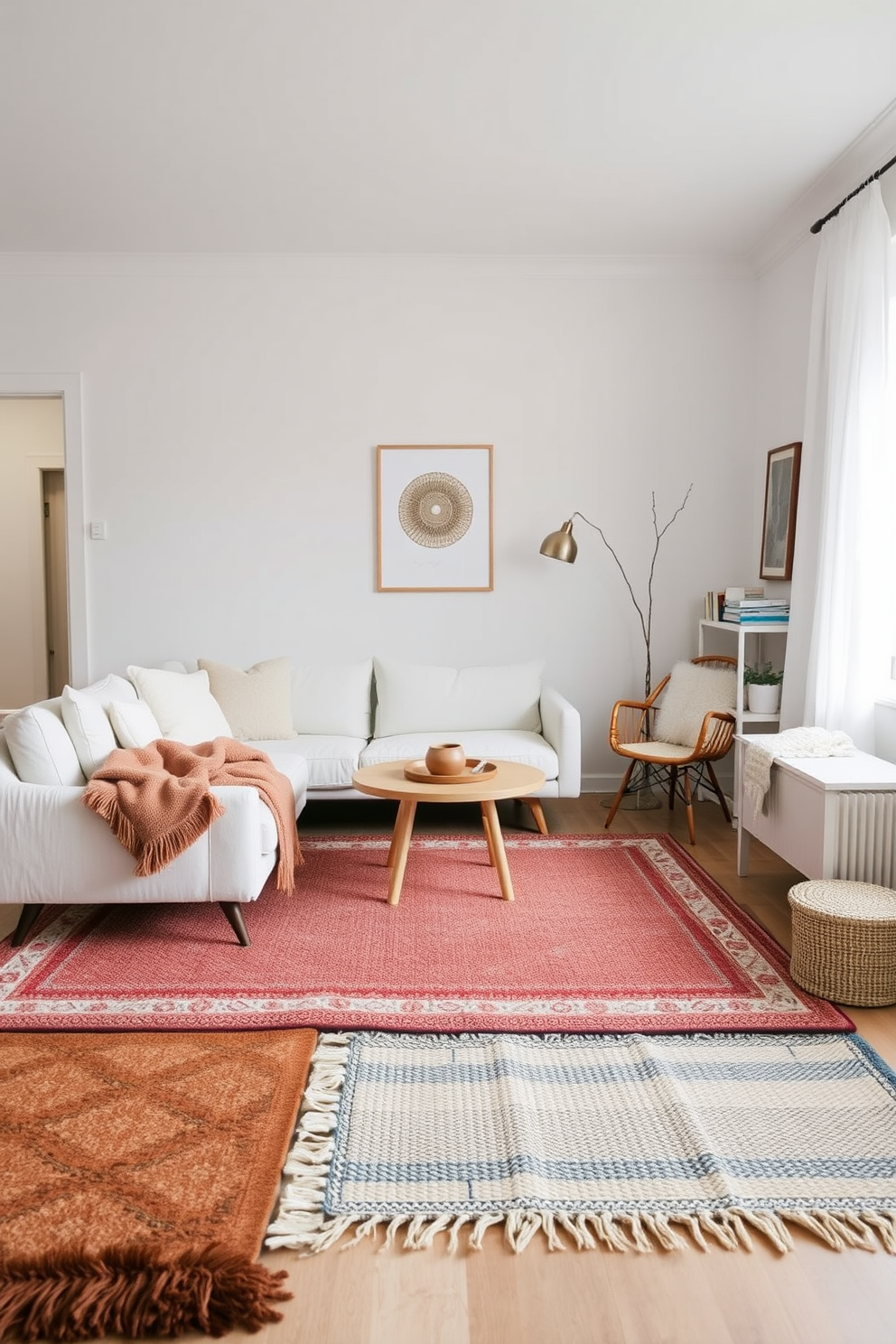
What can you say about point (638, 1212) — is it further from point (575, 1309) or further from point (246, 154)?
point (246, 154)

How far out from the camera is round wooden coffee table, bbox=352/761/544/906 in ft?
11.9

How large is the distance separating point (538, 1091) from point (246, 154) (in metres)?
3.58

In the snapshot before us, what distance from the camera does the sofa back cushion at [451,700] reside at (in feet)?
16.7

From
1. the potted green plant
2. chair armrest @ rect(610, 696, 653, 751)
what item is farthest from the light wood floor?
chair armrest @ rect(610, 696, 653, 751)

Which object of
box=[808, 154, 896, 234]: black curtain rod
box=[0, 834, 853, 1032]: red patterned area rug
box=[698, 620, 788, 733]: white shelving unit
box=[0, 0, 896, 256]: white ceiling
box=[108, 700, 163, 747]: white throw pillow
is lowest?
box=[0, 834, 853, 1032]: red patterned area rug

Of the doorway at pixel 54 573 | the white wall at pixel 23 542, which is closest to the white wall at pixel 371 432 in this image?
the white wall at pixel 23 542

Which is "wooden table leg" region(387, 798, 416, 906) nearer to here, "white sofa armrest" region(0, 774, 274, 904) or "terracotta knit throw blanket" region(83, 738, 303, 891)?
"terracotta knit throw blanket" region(83, 738, 303, 891)

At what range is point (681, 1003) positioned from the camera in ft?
9.21

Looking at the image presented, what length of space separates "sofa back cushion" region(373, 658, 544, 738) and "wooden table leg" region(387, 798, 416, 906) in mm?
1276

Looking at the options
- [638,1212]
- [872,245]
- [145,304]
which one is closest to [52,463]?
[145,304]

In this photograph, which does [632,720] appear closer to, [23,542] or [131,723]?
[131,723]

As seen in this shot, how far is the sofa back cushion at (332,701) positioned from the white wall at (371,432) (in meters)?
0.32

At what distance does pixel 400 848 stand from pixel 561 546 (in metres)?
2.06

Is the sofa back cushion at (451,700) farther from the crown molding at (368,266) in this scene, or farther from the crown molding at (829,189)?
the crown molding at (829,189)
